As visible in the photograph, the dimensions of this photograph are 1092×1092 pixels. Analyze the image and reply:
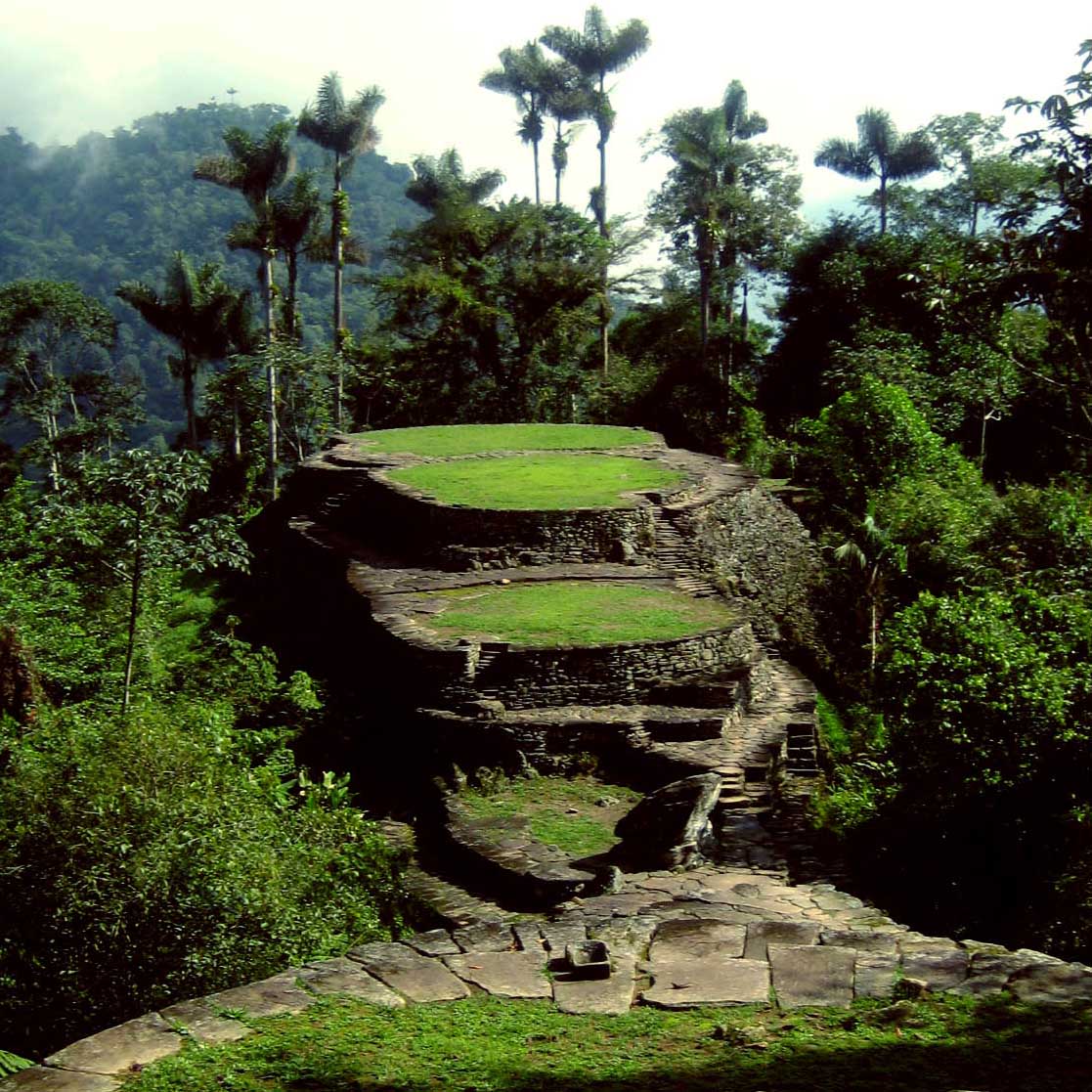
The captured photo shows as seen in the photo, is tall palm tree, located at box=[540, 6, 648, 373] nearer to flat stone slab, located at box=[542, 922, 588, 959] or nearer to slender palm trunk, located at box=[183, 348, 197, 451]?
slender palm trunk, located at box=[183, 348, 197, 451]

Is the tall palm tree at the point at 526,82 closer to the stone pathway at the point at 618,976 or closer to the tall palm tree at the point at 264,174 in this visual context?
the tall palm tree at the point at 264,174

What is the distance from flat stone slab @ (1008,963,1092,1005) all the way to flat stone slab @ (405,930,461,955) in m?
2.54

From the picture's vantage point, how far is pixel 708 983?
591cm

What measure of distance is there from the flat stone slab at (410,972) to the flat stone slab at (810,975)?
140 cm

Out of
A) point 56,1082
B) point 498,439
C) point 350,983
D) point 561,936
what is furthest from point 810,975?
point 498,439

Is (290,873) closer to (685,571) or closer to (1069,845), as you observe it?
(1069,845)

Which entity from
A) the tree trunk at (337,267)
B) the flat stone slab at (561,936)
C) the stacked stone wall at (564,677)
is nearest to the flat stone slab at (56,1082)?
the flat stone slab at (561,936)

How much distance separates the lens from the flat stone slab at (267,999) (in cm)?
571

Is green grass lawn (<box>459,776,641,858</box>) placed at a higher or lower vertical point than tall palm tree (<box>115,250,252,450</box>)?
lower

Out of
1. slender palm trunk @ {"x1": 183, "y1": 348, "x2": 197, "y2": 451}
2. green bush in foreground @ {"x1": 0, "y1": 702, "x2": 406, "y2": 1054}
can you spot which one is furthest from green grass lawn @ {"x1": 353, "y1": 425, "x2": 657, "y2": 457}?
green bush in foreground @ {"x1": 0, "y1": 702, "x2": 406, "y2": 1054}

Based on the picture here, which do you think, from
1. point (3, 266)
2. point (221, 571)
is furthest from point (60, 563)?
point (3, 266)

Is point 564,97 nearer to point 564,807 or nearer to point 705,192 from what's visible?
point 705,192

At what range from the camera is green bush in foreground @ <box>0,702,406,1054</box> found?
777cm

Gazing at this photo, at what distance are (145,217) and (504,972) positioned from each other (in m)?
72.6
